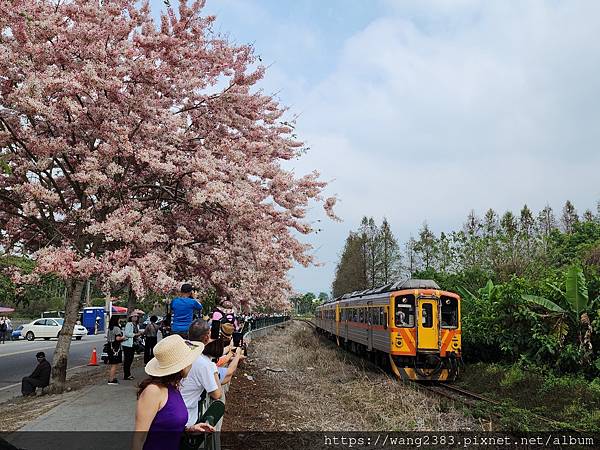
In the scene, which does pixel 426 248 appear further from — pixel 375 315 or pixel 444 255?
pixel 375 315

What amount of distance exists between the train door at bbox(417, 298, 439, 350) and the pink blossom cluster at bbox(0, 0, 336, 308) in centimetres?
436

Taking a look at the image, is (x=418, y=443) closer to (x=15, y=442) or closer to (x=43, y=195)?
(x=15, y=442)

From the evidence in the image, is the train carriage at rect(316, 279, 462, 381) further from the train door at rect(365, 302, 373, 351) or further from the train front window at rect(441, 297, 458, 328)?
the train door at rect(365, 302, 373, 351)

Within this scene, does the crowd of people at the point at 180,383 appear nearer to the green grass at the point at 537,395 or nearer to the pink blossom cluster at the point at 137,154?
the pink blossom cluster at the point at 137,154

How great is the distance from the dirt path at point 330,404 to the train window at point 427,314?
2.01m

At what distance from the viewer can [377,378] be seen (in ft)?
53.4

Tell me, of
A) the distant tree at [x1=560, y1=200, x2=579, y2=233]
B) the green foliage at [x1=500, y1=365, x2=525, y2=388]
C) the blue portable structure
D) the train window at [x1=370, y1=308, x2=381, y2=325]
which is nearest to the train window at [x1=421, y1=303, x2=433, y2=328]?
the train window at [x1=370, y1=308, x2=381, y2=325]

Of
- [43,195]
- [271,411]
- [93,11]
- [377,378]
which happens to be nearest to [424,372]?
[377,378]

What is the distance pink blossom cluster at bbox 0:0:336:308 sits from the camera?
11.2 metres

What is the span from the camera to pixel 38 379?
12969 millimetres

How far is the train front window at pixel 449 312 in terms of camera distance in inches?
649

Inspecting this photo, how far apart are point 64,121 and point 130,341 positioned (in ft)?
18.2

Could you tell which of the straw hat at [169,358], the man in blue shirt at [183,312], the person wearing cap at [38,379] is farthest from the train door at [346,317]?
the straw hat at [169,358]

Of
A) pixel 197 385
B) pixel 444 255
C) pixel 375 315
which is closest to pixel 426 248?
pixel 444 255
